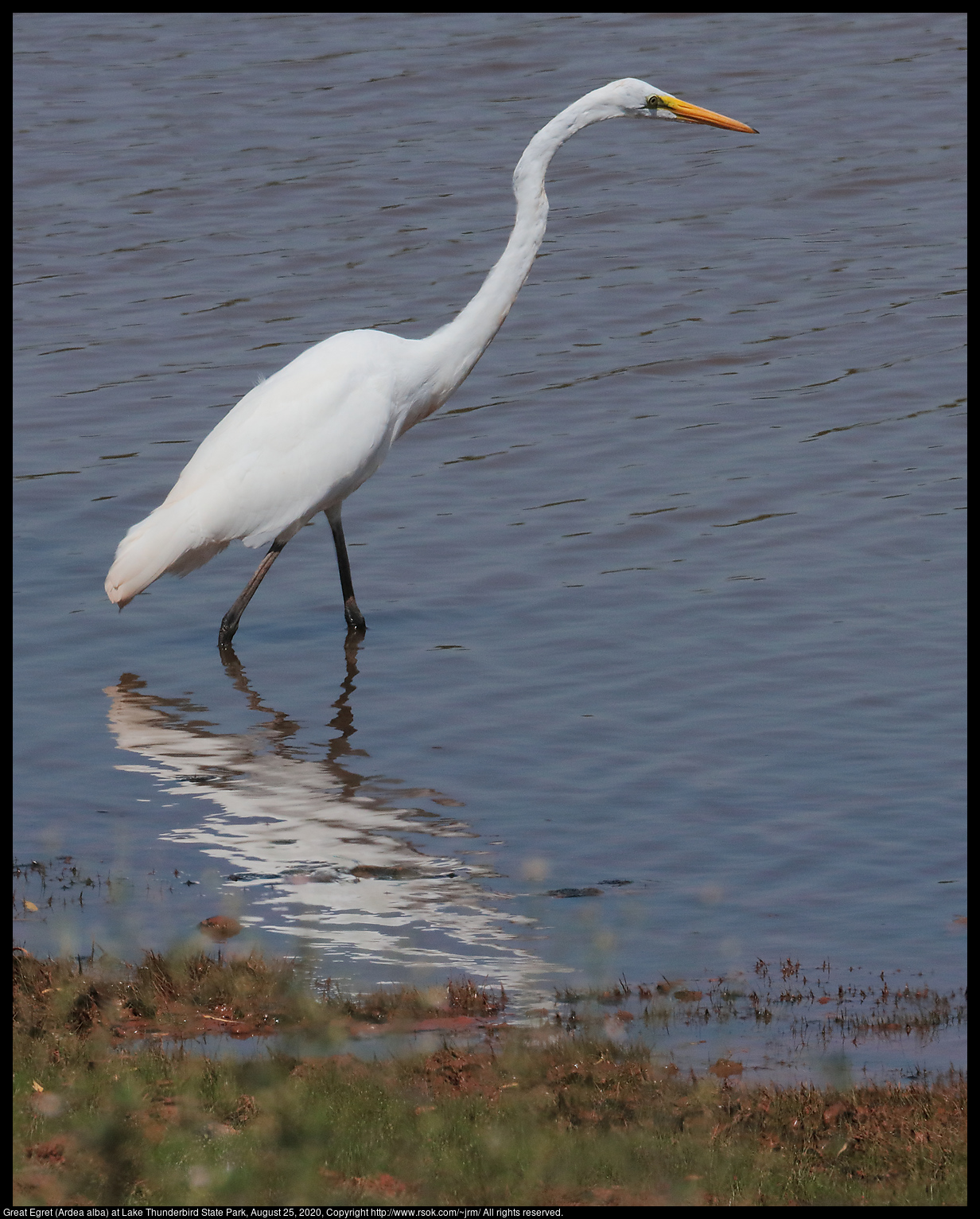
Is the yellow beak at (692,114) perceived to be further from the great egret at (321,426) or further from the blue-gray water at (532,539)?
the blue-gray water at (532,539)

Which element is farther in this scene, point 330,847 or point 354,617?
point 354,617

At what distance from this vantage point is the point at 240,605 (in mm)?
10031

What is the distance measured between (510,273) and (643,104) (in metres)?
1.23

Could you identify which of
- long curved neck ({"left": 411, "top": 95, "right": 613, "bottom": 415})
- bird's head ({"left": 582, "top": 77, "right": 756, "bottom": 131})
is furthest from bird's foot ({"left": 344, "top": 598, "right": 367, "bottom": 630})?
bird's head ({"left": 582, "top": 77, "right": 756, "bottom": 131})

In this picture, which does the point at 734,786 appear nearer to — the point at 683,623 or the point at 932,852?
the point at 932,852

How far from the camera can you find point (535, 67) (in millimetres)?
24062

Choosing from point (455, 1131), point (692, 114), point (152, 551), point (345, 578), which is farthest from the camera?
point (345, 578)

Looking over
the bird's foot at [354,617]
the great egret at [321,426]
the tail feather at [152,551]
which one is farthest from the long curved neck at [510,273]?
the tail feather at [152,551]

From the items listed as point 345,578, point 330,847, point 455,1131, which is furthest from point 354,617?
point 455,1131

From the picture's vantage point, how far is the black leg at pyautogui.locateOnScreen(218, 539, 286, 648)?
10.0m

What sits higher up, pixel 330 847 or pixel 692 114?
pixel 692 114

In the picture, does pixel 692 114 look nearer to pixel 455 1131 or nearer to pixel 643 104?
pixel 643 104

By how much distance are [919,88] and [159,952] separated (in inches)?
763
